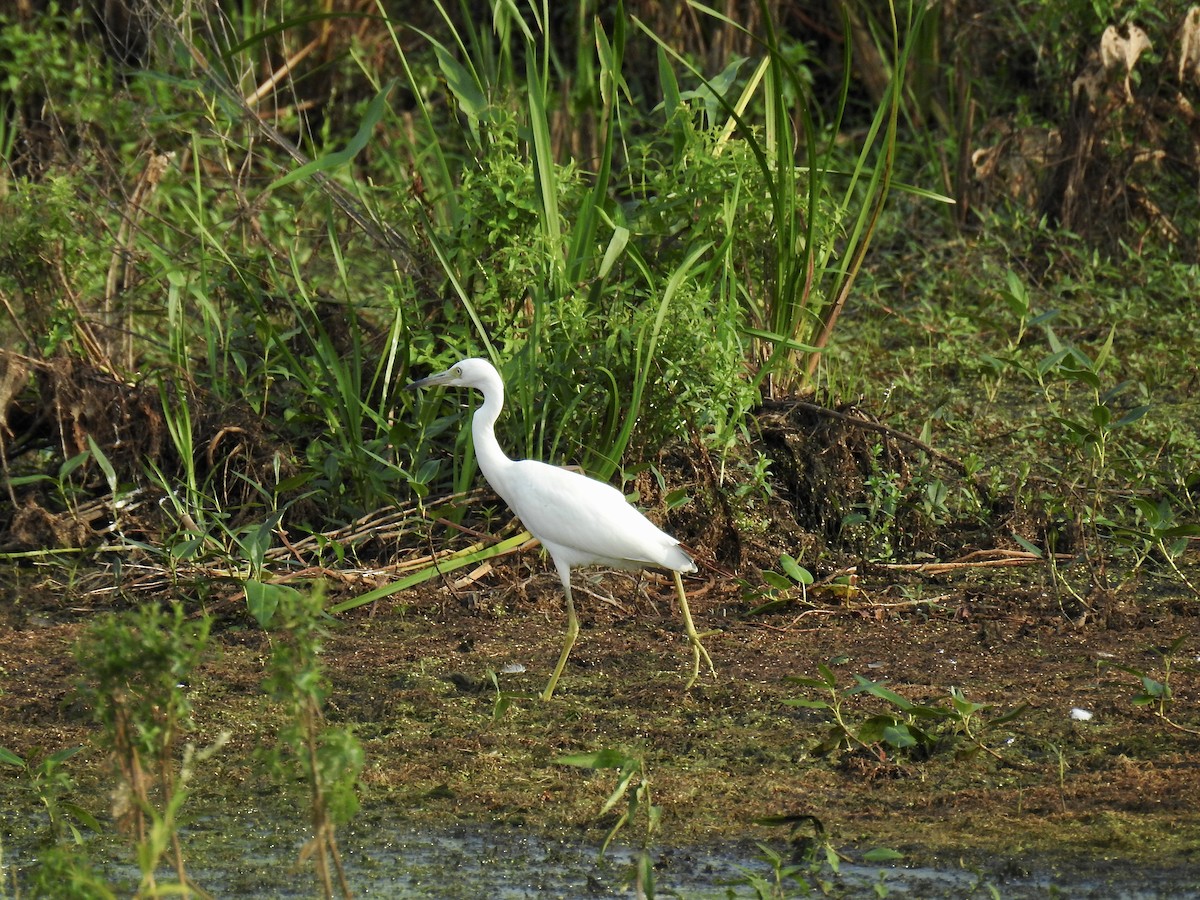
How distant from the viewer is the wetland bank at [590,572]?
3441mm

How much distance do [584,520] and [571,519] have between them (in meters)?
0.04

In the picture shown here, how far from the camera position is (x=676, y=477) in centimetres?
524

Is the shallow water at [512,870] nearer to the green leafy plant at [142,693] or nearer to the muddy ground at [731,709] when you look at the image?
the muddy ground at [731,709]

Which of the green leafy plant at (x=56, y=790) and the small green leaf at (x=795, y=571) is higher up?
the green leafy plant at (x=56, y=790)

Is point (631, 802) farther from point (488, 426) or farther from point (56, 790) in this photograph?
point (488, 426)

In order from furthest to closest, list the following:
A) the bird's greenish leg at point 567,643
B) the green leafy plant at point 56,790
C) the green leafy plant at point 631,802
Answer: the bird's greenish leg at point 567,643 < the green leafy plant at point 56,790 < the green leafy plant at point 631,802

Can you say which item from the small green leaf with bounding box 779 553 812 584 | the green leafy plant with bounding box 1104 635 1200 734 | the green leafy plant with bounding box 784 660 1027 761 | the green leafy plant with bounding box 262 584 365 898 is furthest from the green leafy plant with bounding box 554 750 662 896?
the small green leaf with bounding box 779 553 812 584

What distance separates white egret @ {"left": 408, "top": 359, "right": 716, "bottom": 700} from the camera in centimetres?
443

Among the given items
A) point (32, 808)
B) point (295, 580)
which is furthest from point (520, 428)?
point (32, 808)

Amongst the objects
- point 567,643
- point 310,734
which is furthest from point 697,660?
point 310,734

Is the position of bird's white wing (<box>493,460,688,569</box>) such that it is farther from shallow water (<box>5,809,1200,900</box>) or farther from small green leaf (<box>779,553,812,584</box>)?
shallow water (<box>5,809,1200,900</box>)

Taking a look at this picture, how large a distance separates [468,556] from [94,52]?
3836 mm

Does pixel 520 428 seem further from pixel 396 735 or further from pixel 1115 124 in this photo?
pixel 1115 124

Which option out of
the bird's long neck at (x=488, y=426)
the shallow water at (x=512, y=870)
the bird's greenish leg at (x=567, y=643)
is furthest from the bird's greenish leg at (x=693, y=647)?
the shallow water at (x=512, y=870)
